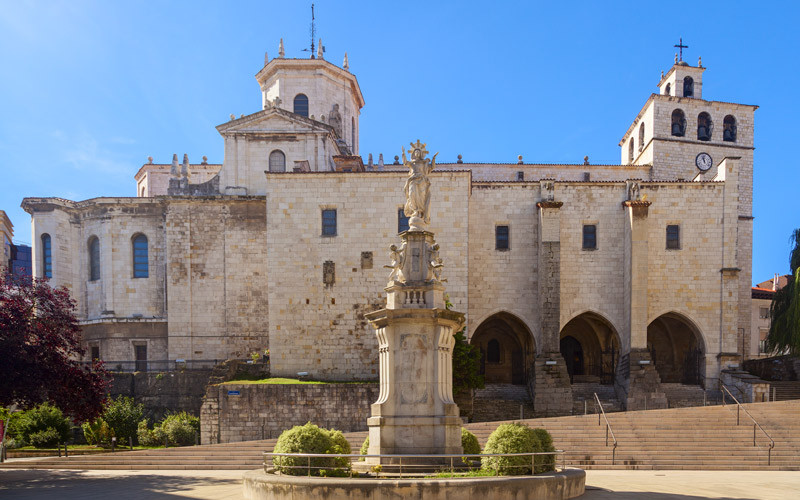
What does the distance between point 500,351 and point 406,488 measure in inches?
1133

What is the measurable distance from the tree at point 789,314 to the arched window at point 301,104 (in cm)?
2898

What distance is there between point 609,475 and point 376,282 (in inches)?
645

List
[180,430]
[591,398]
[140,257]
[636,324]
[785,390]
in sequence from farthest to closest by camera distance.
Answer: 1. [140,257]
2. [636,324]
3. [591,398]
4. [785,390]
5. [180,430]

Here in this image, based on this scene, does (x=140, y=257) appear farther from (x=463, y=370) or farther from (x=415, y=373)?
(x=415, y=373)

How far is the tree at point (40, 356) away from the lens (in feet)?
60.2

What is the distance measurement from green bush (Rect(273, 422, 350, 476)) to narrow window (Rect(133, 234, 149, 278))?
26343 millimetres

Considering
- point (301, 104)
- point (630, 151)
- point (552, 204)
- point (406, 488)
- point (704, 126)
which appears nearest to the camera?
point (406, 488)

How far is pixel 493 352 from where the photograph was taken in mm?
39969

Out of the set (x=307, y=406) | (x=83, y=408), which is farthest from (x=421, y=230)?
(x=307, y=406)

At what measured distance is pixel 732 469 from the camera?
20250 millimetres

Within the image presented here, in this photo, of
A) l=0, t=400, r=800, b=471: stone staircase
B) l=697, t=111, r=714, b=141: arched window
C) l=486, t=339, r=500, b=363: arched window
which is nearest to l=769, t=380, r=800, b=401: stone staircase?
l=0, t=400, r=800, b=471: stone staircase

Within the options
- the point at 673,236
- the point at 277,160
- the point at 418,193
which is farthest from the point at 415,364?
the point at 277,160

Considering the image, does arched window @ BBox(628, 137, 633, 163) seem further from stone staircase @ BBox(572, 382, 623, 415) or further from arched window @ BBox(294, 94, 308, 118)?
arched window @ BBox(294, 94, 308, 118)

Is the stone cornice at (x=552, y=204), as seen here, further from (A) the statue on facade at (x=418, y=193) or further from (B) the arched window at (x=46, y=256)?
(B) the arched window at (x=46, y=256)
